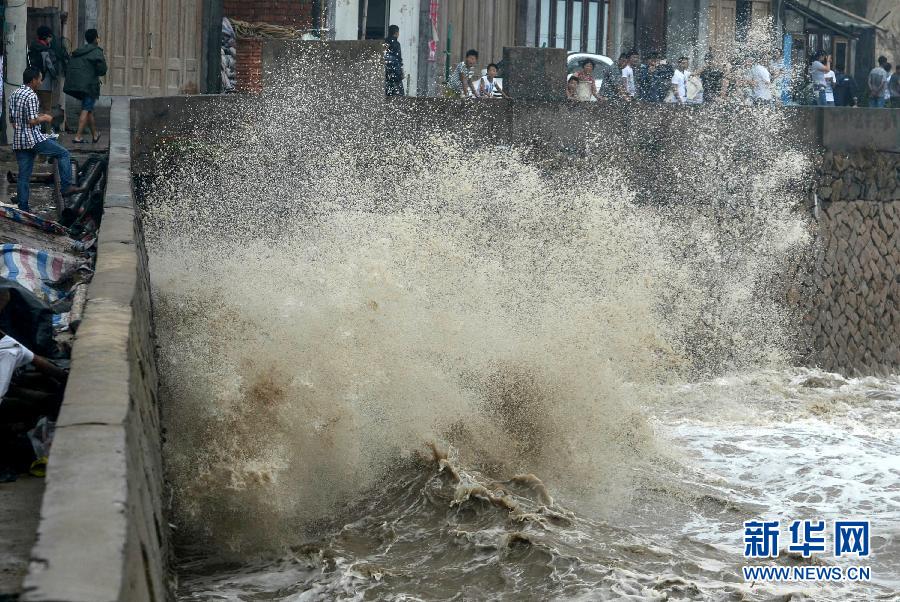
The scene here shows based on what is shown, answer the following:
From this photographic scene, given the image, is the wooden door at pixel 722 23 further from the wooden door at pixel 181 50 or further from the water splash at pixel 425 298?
the wooden door at pixel 181 50

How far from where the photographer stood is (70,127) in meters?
13.7

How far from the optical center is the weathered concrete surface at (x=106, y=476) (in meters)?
2.75

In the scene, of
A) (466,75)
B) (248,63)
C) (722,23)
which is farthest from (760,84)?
(722,23)

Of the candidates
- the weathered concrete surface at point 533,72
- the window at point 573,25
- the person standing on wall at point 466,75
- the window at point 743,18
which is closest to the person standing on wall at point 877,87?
the window at point 743,18

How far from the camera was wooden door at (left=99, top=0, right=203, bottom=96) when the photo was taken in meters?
15.5

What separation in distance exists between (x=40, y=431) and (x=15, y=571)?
122 centimetres

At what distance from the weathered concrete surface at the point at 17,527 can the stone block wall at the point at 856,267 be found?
1069 cm

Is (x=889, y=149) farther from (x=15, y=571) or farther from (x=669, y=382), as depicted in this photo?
(x=15, y=571)

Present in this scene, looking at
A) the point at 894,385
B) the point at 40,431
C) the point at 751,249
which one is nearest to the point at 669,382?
the point at 751,249

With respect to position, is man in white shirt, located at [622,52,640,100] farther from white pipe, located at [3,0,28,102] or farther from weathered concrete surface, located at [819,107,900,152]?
white pipe, located at [3,0,28,102]

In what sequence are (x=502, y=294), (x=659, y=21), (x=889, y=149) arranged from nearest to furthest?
(x=502, y=294) < (x=889, y=149) < (x=659, y=21)

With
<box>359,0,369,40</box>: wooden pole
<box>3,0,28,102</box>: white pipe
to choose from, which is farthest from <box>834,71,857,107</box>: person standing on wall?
<box>3,0,28,102</box>: white pipe

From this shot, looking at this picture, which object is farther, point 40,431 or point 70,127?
point 70,127

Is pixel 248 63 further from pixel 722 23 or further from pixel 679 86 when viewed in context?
pixel 722 23
